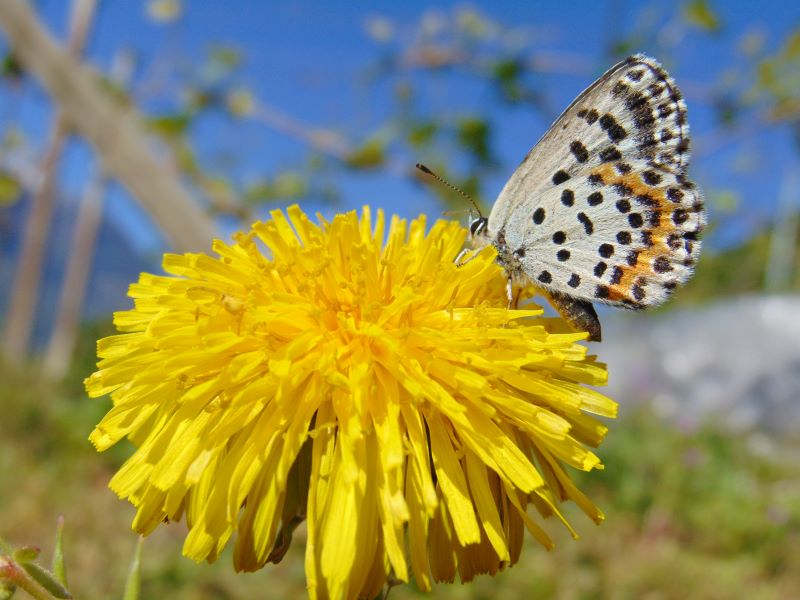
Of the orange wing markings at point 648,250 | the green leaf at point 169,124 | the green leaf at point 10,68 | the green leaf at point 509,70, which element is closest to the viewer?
the orange wing markings at point 648,250

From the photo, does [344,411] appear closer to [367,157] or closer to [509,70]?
[367,157]

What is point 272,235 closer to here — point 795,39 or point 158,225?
point 158,225

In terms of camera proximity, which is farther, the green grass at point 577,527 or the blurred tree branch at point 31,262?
the blurred tree branch at point 31,262

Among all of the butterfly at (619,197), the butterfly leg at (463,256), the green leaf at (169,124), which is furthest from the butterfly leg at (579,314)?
the green leaf at (169,124)

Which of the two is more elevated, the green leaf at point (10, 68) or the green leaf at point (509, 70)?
the green leaf at point (509, 70)

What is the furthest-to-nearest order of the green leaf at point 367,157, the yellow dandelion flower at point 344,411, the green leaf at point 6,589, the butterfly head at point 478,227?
the green leaf at point 367,157, the butterfly head at point 478,227, the yellow dandelion flower at point 344,411, the green leaf at point 6,589

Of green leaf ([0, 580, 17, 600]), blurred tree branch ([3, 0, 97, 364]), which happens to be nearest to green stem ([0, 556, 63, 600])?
green leaf ([0, 580, 17, 600])

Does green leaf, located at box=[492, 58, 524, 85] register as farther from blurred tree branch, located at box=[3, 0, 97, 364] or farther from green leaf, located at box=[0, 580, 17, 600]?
green leaf, located at box=[0, 580, 17, 600]

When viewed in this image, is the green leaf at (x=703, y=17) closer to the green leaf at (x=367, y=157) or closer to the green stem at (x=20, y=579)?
the green leaf at (x=367, y=157)

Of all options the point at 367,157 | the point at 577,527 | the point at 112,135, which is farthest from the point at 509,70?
the point at 577,527
